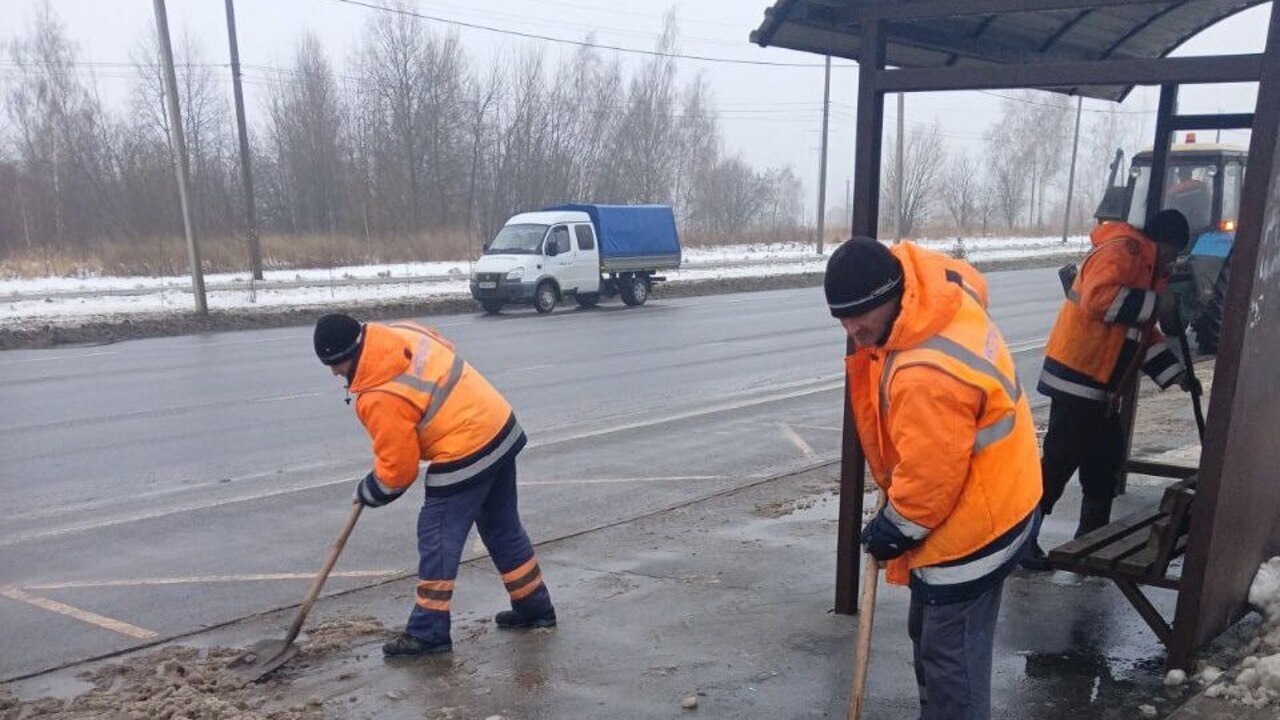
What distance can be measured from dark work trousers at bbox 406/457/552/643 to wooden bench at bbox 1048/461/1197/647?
7.73ft

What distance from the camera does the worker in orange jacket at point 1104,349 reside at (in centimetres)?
530

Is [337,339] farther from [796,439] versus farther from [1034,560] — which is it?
[796,439]

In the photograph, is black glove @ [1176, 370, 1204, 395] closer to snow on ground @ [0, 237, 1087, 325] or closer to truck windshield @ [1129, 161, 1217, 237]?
truck windshield @ [1129, 161, 1217, 237]

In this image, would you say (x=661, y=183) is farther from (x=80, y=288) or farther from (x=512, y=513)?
(x=512, y=513)

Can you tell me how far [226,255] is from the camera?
113 ft

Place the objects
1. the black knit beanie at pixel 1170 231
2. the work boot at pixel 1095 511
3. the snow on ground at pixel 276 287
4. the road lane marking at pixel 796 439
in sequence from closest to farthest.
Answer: the black knit beanie at pixel 1170 231, the work boot at pixel 1095 511, the road lane marking at pixel 796 439, the snow on ground at pixel 276 287

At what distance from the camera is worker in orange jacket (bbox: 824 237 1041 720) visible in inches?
118

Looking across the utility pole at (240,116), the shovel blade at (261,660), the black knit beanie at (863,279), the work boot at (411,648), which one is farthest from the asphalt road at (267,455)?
the utility pole at (240,116)

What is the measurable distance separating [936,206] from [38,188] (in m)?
49.3

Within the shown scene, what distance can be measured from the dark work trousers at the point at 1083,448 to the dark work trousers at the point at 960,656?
2.46 meters

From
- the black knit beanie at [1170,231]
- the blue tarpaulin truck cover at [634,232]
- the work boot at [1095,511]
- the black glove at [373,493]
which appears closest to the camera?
the black glove at [373,493]

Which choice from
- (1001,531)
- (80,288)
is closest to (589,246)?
(80,288)

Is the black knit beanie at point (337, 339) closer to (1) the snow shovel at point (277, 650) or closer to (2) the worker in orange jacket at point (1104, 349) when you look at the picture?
(1) the snow shovel at point (277, 650)

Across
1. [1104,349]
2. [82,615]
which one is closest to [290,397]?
[82,615]
